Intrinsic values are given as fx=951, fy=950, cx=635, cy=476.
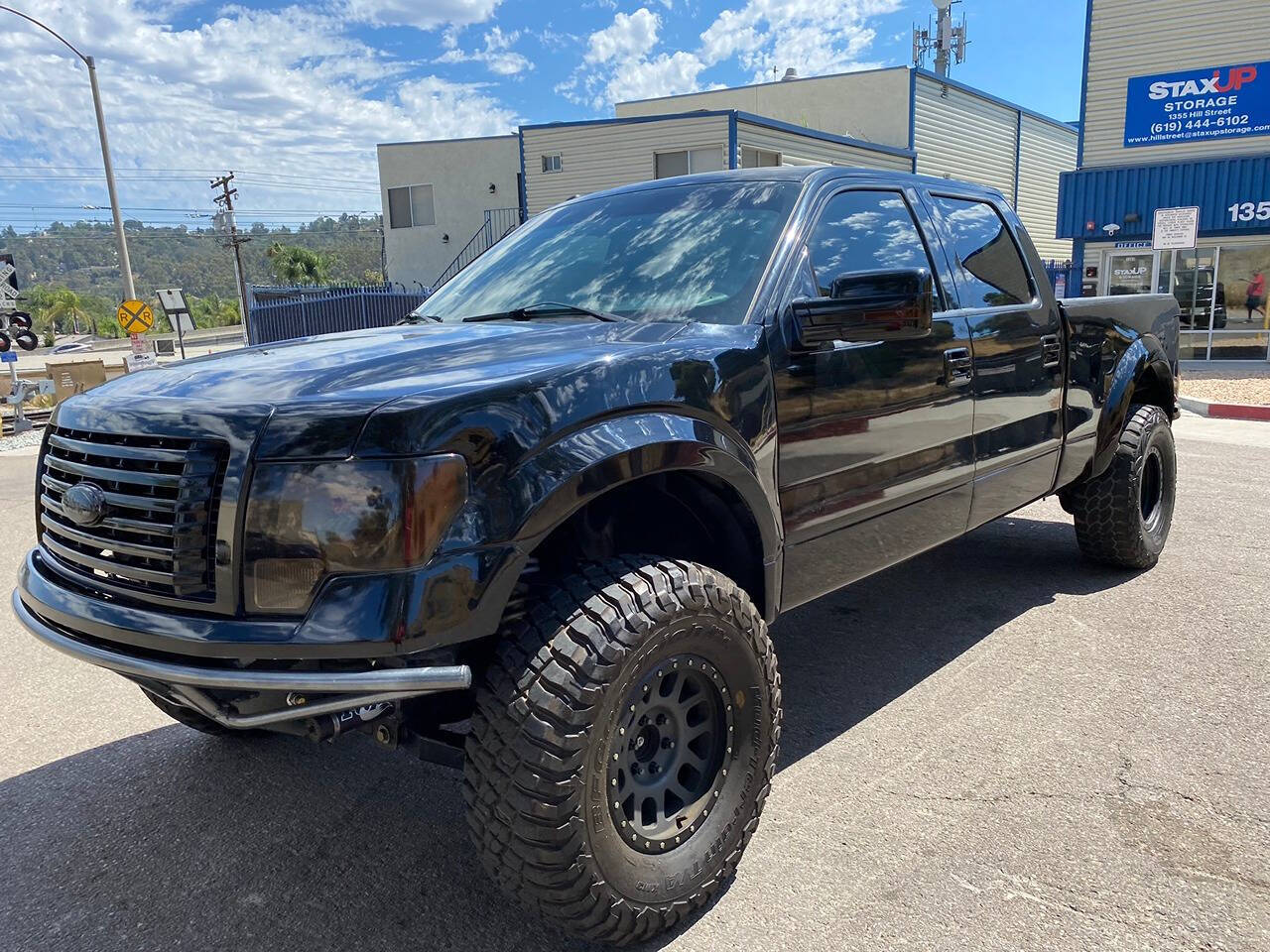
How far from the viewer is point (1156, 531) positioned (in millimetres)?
5367

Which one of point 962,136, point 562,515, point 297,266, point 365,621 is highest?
point 962,136

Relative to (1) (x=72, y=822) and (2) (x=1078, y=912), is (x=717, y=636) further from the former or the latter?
(1) (x=72, y=822)

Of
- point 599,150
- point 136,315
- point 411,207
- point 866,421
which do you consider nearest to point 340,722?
point 866,421

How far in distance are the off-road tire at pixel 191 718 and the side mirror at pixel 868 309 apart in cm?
209

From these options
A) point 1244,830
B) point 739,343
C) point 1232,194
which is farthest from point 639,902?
point 1232,194

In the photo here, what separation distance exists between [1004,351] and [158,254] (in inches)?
7289

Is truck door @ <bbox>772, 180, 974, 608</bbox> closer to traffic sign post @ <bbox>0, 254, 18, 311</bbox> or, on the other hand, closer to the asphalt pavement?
the asphalt pavement

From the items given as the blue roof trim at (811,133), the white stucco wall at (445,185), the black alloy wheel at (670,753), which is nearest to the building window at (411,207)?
the white stucco wall at (445,185)

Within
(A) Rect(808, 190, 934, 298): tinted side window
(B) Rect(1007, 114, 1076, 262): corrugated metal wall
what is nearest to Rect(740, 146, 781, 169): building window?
(B) Rect(1007, 114, 1076, 262): corrugated metal wall

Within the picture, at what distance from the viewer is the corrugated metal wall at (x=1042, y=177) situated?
33688mm

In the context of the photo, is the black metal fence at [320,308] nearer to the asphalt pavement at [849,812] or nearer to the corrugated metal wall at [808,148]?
the corrugated metal wall at [808,148]

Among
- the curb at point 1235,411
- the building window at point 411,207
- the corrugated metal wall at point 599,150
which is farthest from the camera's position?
the building window at point 411,207

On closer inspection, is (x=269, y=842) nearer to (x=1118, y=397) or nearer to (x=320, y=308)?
(x=1118, y=397)

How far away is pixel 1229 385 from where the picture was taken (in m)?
14.9
